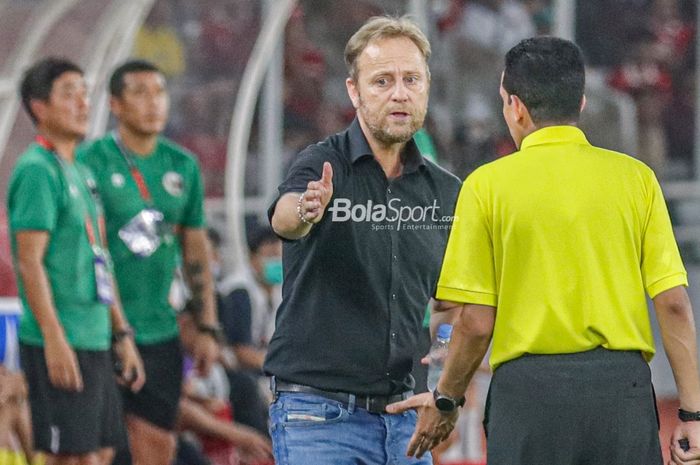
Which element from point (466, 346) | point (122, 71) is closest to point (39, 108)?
point (122, 71)

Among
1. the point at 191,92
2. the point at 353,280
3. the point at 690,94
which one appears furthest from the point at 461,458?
the point at 353,280

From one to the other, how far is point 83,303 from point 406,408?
311 centimetres

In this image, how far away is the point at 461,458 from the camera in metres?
11.7

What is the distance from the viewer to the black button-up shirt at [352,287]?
18.0 feet

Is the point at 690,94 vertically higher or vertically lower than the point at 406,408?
higher

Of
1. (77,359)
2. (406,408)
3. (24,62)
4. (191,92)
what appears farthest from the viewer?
(191,92)

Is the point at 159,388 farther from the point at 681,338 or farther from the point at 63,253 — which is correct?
the point at 681,338

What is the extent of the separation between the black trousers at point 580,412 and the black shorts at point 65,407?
137 inches

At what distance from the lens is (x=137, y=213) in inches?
340

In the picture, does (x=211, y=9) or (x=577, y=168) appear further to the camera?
(x=211, y=9)

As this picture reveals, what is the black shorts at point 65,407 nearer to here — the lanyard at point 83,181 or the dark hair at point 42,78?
the lanyard at point 83,181

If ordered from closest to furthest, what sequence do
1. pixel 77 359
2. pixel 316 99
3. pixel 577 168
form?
pixel 577 168, pixel 77 359, pixel 316 99

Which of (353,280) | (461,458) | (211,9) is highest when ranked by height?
(211,9)

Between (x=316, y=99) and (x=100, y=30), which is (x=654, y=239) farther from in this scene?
(x=316, y=99)
